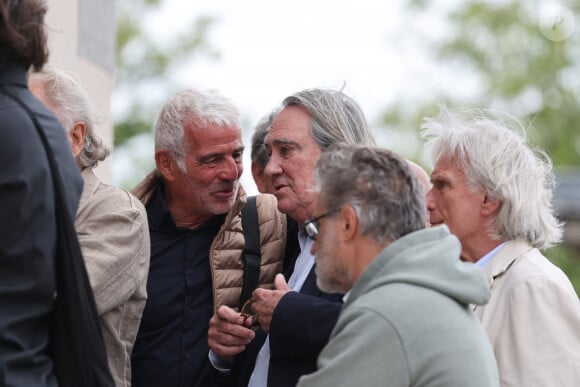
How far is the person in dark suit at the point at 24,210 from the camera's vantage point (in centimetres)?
249

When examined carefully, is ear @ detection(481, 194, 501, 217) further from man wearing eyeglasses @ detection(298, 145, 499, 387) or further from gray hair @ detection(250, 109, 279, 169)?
gray hair @ detection(250, 109, 279, 169)

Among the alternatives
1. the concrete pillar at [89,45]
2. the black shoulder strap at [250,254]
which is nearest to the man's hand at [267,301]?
→ the black shoulder strap at [250,254]

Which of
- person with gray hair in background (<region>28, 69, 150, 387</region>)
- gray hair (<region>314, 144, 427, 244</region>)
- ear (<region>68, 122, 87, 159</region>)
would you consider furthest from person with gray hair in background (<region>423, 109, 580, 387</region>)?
ear (<region>68, 122, 87, 159</region>)

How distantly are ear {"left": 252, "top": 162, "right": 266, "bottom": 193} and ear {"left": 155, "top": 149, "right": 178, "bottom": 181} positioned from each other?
874mm

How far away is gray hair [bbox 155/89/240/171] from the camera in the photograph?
13.9 feet

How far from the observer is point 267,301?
353cm

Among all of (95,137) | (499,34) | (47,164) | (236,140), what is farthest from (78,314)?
(499,34)

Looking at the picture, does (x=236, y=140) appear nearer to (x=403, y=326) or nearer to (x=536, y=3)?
(x=403, y=326)

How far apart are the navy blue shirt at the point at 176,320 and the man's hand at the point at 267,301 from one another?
0.45m

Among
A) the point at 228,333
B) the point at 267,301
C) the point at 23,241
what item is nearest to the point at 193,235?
the point at 228,333

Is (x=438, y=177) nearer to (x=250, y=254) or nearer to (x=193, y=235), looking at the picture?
(x=250, y=254)

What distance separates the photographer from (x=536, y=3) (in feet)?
89.8

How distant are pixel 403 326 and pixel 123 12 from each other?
22488 millimetres

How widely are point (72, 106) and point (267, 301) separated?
990 mm
